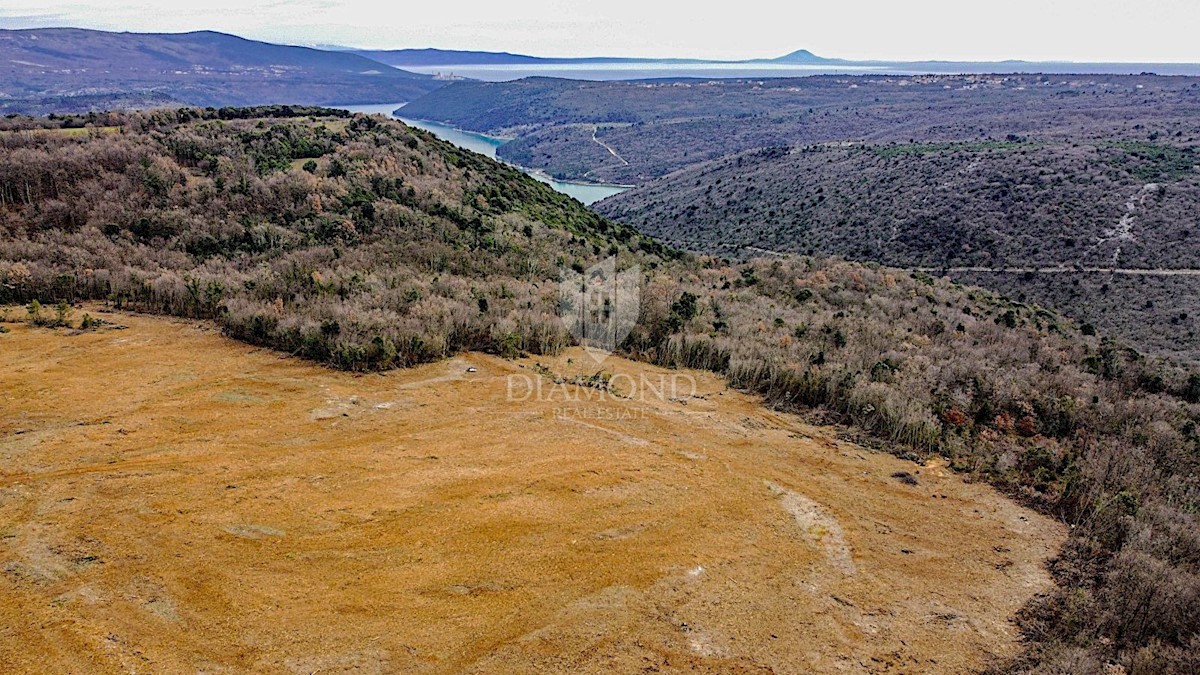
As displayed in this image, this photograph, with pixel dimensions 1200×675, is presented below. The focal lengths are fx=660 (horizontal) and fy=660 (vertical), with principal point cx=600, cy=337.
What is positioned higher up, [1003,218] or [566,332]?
[1003,218]

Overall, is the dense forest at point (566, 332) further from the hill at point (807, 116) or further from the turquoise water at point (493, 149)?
the hill at point (807, 116)

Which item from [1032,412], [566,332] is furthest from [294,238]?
[1032,412]

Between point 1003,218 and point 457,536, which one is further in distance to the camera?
point 1003,218

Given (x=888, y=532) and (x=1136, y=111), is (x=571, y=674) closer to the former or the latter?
(x=888, y=532)

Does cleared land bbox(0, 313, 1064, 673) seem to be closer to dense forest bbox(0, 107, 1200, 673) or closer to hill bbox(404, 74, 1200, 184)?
dense forest bbox(0, 107, 1200, 673)

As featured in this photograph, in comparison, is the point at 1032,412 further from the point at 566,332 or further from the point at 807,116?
the point at 807,116

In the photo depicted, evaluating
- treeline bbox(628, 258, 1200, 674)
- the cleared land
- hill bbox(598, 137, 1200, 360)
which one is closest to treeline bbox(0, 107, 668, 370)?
the cleared land

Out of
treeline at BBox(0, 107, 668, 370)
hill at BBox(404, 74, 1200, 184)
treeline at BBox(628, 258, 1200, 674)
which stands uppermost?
hill at BBox(404, 74, 1200, 184)
